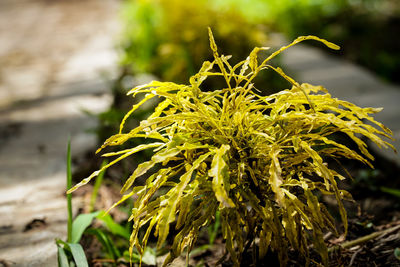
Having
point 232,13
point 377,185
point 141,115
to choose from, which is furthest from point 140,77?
point 377,185

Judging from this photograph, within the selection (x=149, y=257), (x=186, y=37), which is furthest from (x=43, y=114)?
(x=149, y=257)

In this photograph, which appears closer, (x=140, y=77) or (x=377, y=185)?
(x=377, y=185)

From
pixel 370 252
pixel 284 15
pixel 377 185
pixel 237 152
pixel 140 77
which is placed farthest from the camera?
pixel 284 15

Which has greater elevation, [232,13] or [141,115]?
[232,13]

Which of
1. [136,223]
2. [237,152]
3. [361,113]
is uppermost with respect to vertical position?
[361,113]

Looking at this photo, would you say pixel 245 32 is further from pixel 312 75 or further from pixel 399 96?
pixel 399 96

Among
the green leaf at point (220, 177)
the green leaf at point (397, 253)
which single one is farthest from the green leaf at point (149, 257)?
the green leaf at point (397, 253)

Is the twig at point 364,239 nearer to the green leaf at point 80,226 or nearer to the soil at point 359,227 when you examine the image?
the soil at point 359,227

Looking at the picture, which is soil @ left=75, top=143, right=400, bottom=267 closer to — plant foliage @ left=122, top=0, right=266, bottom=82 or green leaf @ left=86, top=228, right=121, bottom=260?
green leaf @ left=86, top=228, right=121, bottom=260
